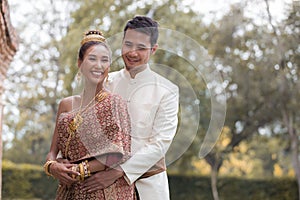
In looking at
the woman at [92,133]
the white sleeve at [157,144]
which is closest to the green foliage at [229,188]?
the white sleeve at [157,144]

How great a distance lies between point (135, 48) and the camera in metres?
2.65

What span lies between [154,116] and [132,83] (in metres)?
0.21

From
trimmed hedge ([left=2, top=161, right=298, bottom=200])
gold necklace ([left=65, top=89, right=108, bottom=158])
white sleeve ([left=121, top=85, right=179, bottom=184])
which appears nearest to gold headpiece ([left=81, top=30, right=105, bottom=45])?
gold necklace ([left=65, top=89, right=108, bottom=158])

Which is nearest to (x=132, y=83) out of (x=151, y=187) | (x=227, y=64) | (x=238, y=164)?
(x=151, y=187)

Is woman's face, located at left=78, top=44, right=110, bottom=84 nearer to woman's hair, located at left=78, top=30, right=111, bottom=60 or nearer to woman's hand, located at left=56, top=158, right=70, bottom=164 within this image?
woman's hair, located at left=78, top=30, right=111, bottom=60

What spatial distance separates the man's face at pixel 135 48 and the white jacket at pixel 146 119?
0.09 meters

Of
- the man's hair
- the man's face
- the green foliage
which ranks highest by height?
the man's hair

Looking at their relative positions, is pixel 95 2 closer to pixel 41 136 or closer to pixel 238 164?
pixel 41 136

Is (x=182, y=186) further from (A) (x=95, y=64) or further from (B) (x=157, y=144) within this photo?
(A) (x=95, y=64)

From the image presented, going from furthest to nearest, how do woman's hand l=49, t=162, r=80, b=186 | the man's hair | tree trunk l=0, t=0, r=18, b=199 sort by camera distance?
tree trunk l=0, t=0, r=18, b=199
the man's hair
woman's hand l=49, t=162, r=80, b=186

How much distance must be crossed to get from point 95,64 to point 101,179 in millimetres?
507

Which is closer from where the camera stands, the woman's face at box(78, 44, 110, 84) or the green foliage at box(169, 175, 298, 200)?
the woman's face at box(78, 44, 110, 84)

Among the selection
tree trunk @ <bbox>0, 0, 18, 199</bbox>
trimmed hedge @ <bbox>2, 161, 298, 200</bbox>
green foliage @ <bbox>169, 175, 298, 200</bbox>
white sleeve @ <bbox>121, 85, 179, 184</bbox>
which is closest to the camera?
white sleeve @ <bbox>121, 85, 179, 184</bbox>

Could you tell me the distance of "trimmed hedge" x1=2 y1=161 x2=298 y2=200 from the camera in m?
15.5
